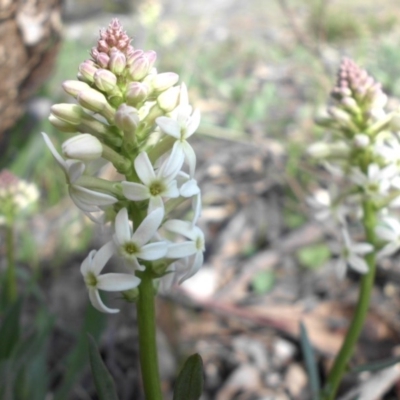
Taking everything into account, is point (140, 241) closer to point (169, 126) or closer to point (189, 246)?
point (189, 246)

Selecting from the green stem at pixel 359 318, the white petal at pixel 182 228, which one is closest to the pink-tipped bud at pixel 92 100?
the white petal at pixel 182 228

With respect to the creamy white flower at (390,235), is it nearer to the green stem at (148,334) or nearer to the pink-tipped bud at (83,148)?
the green stem at (148,334)

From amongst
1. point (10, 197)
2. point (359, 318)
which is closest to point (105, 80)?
point (359, 318)

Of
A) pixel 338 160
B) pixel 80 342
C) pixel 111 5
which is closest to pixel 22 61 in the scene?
pixel 80 342

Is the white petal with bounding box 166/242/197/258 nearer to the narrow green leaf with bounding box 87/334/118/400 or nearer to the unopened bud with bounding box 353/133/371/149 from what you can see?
the narrow green leaf with bounding box 87/334/118/400

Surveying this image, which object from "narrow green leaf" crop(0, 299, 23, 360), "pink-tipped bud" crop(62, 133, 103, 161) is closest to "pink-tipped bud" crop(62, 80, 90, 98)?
"pink-tipped bud" crop(62, 133, 103, 161)

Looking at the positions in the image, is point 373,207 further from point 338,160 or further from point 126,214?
point 126,214
